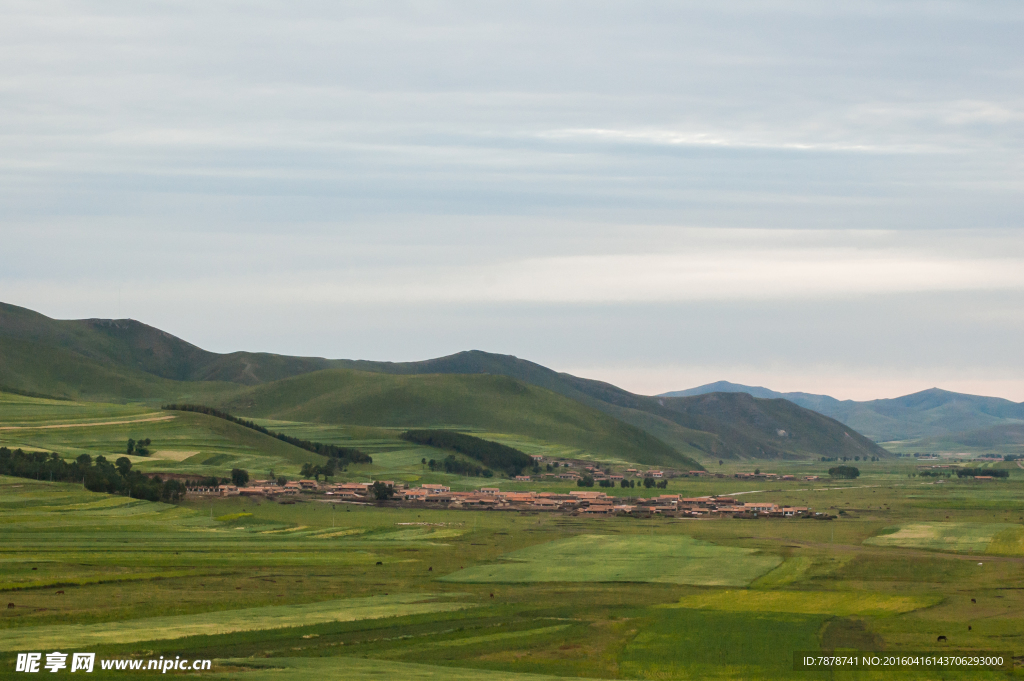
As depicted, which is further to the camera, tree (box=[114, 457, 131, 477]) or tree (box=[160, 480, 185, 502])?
tree (box=[114, 457, 131, 477])

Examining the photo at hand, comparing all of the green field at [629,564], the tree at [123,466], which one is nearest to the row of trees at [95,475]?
the tree at [123,466]

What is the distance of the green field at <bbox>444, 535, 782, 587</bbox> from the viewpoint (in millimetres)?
94688

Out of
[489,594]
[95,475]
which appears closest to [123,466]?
[95,475]

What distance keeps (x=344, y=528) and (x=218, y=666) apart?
90.8m

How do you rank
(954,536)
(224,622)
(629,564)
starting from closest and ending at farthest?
1. (224,622)
2. (629,564)
3. (954,536)

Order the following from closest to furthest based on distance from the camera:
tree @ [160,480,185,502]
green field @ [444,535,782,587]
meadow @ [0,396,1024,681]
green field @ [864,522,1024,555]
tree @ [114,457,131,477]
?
meadow @ [0,396,1024,681], green field @ [444,535,782,587], green field @ [864,522,1024,555], tree @ [160,480,185,502], tree @ [114,457,131,477]

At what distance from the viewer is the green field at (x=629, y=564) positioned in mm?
94688

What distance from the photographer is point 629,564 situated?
346 feet

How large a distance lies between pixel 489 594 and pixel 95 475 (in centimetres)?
10902

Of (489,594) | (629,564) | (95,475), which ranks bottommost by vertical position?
(489,594)

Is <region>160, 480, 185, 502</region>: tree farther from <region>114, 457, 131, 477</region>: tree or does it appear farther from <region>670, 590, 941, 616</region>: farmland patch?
<region>670, 590, 941, 616</region>: farmland patch

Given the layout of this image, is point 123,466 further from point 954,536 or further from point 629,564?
point 954,536

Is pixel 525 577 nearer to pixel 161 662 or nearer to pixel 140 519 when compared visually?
pixel 161 662

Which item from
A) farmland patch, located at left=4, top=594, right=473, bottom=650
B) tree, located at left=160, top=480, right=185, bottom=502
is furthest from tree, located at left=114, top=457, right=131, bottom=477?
farmland patch, located at left=4, top=594, right=473, bottom=650
